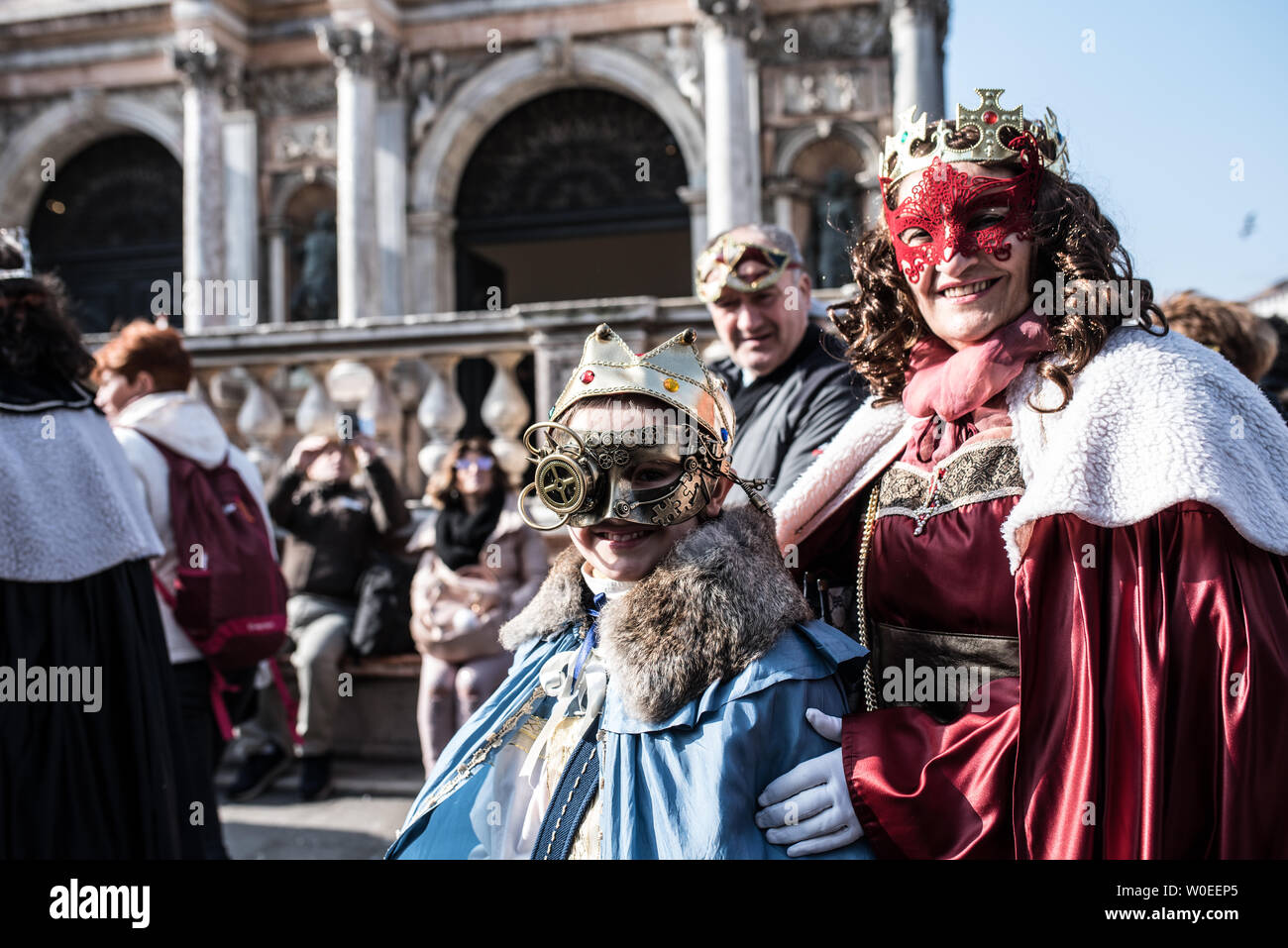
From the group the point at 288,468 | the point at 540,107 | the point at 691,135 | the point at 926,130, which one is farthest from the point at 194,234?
the point at 926,130

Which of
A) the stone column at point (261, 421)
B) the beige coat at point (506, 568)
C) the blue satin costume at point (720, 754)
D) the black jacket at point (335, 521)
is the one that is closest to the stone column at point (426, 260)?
the stone column at point (261, 421)

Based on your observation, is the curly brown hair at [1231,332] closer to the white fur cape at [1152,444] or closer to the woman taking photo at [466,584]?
the white fur cape at [1152,444]

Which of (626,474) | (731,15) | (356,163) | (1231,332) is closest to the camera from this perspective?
(626,474)

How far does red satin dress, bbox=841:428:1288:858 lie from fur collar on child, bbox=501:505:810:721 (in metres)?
0.23

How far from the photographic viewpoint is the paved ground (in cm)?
438

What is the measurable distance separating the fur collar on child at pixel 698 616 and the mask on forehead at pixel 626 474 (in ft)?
0.25

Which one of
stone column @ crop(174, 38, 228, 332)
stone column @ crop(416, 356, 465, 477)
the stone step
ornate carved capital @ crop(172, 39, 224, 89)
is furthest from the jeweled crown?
ornate carved capital @ crop(172, 39, 224, 89)

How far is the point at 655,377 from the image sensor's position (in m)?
1.99

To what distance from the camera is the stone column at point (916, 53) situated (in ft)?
40.2

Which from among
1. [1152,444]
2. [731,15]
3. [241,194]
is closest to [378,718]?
[1152,444]

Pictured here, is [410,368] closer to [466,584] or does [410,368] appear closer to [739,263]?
[466,584]

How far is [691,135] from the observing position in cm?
1338

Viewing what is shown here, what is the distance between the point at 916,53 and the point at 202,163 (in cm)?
894

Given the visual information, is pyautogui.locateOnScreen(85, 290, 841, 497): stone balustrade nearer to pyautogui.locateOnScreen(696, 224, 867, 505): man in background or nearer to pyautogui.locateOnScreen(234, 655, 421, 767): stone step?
pyautogui.locateOnScreen(234, 655, 421, 767): stone step
